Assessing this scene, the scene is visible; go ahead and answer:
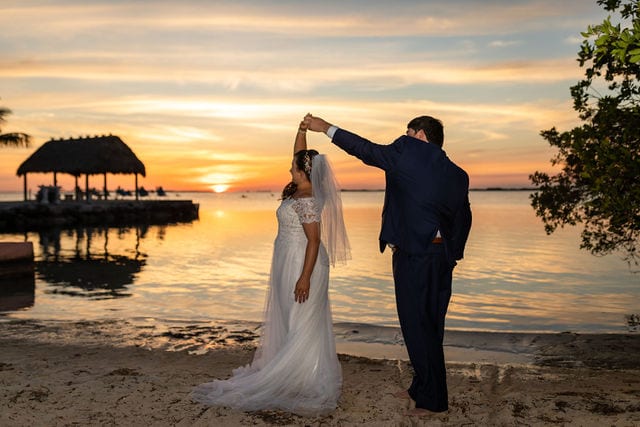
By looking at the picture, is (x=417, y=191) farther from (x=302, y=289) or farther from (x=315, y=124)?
(x=302, y=289)

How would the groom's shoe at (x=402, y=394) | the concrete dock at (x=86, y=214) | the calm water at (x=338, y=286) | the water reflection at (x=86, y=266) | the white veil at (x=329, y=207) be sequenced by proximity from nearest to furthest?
the white veil at (x=329, y=207), the groom's shoe at (x=402, y=394), the calm water at (x=338, y=286), the water reflection at (x=86, y=266), the concrete dock at (x=86, y=214)

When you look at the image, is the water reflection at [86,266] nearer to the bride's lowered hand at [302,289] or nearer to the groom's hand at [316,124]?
the bride's lowered hand at [302,289]

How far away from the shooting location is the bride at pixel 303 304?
18.9 feet

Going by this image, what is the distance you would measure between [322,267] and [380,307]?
33.9 ft

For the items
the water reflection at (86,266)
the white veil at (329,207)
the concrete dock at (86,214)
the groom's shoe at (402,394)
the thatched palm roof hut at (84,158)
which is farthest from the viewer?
the thatched palm roof hut at (84,158)

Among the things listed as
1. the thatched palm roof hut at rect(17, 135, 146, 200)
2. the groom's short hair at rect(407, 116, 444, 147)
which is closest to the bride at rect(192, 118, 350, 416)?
the groom's short hair at rect(407, 116, 444, 147)

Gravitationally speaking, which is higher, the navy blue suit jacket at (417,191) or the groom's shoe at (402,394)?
the navy blue suit jacket at (417,191)

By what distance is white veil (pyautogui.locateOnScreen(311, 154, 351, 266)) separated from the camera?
5.84 m

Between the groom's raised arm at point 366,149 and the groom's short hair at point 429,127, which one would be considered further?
the groom's short hair at point 429,127

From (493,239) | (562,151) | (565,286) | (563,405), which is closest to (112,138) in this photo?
(493,239)

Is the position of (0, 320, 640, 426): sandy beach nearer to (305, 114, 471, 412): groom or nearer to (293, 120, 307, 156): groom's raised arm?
(305, 114, 471, 412): groom

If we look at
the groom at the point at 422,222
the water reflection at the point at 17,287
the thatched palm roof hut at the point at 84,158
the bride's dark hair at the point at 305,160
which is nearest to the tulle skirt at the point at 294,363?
the bride's dark hair at the point at 305,160

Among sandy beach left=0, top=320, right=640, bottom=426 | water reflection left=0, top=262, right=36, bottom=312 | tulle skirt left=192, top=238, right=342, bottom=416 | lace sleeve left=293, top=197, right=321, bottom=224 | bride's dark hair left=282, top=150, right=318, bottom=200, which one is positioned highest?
bride's dark hair left=282, top=150, right=318, bottom=200

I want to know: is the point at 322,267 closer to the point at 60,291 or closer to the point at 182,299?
the point at 182,299
